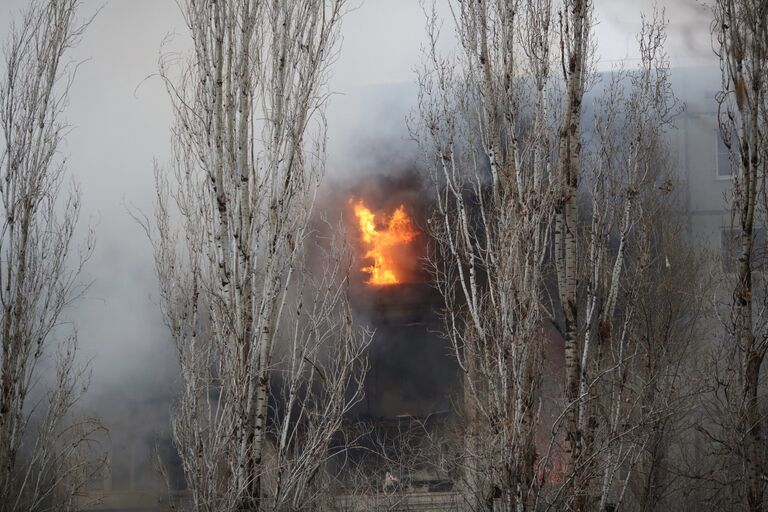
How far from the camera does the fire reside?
52.3 ft

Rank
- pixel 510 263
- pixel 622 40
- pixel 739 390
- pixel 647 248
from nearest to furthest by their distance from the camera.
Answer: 1. pixel 510 263
2. pixel 739 390
3. pixel 647 248
4. pixel 622 40

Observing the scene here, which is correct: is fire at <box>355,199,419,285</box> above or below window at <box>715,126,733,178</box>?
below

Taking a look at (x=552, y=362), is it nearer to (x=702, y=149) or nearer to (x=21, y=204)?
(x=702, y=149)

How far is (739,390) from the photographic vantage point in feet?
27.4

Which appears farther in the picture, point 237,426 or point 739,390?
point 739,390

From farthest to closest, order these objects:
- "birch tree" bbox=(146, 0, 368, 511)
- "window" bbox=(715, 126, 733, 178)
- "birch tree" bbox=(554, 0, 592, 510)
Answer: "window" bbox=(715, 126, 733, 178), "birch tree" bbox=(554, 0, 592, 510), "birch tree" bbox=(146, 0, 368, 511)

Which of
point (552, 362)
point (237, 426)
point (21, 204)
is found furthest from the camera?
point (552, 362)

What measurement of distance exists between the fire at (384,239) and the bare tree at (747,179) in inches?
316

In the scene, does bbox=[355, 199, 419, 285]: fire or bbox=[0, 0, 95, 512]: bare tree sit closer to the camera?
bbox=[0, 0, 95, 512]: bare tree

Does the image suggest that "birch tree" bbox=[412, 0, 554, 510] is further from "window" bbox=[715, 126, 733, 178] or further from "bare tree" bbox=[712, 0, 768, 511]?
"window" bbox=[715, 126, 733, 178]

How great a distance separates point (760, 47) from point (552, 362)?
7.35 metres

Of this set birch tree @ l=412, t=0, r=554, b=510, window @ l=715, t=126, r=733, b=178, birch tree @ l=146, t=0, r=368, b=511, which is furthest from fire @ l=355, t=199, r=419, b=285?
birch tree @ l=146, t=0, r=368, b=511

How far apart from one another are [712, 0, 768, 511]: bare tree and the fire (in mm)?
8037

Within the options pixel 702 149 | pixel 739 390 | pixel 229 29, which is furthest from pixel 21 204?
pixel 702 149
